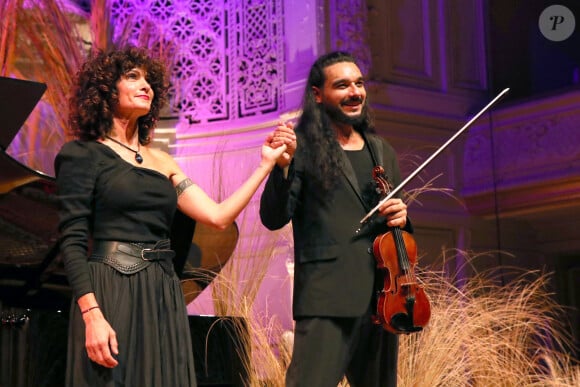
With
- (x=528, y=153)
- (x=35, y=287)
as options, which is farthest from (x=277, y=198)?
(x=528, y=153)

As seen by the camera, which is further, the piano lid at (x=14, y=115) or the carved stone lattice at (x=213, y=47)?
the carved stone lattice at (x=213, y=47)

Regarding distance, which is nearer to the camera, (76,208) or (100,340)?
(100,340)

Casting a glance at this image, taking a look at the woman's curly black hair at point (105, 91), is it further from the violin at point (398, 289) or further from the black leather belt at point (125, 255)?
the violin at point (398, 289)

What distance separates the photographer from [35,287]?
3480 millimetres

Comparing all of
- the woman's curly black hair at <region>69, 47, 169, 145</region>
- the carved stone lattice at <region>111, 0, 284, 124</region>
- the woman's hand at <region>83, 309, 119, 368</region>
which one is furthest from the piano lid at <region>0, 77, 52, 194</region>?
the carved stone lattice at <region>111, 0, 284, 124</region>

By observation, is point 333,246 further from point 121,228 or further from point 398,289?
point 121,228

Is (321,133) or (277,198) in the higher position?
(321,133)

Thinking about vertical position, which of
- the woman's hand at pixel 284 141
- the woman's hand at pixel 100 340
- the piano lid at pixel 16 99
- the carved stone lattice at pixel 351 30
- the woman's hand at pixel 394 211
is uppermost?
the carved stone lattice at pixel 351 30

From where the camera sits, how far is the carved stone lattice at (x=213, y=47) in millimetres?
5715

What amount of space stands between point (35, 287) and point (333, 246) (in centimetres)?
156

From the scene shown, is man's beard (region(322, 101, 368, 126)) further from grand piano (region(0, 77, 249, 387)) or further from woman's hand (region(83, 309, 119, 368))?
woman's hand (region(83, 309, 119, 368))

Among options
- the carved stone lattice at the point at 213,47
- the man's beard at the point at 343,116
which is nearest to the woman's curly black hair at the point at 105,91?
the man's beard at the point at 343,116

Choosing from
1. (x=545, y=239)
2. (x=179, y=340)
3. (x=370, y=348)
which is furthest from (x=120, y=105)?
(x=545, y=239)

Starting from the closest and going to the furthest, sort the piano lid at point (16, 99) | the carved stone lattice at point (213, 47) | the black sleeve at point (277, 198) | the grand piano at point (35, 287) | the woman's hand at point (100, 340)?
the woman's hand at point (100, 340) < the black sleeve at point (277, 198) < the grand piano at point (35, 287) < the piano lid at point (16, 99) < the carved stone lattice at point (213, 47)
